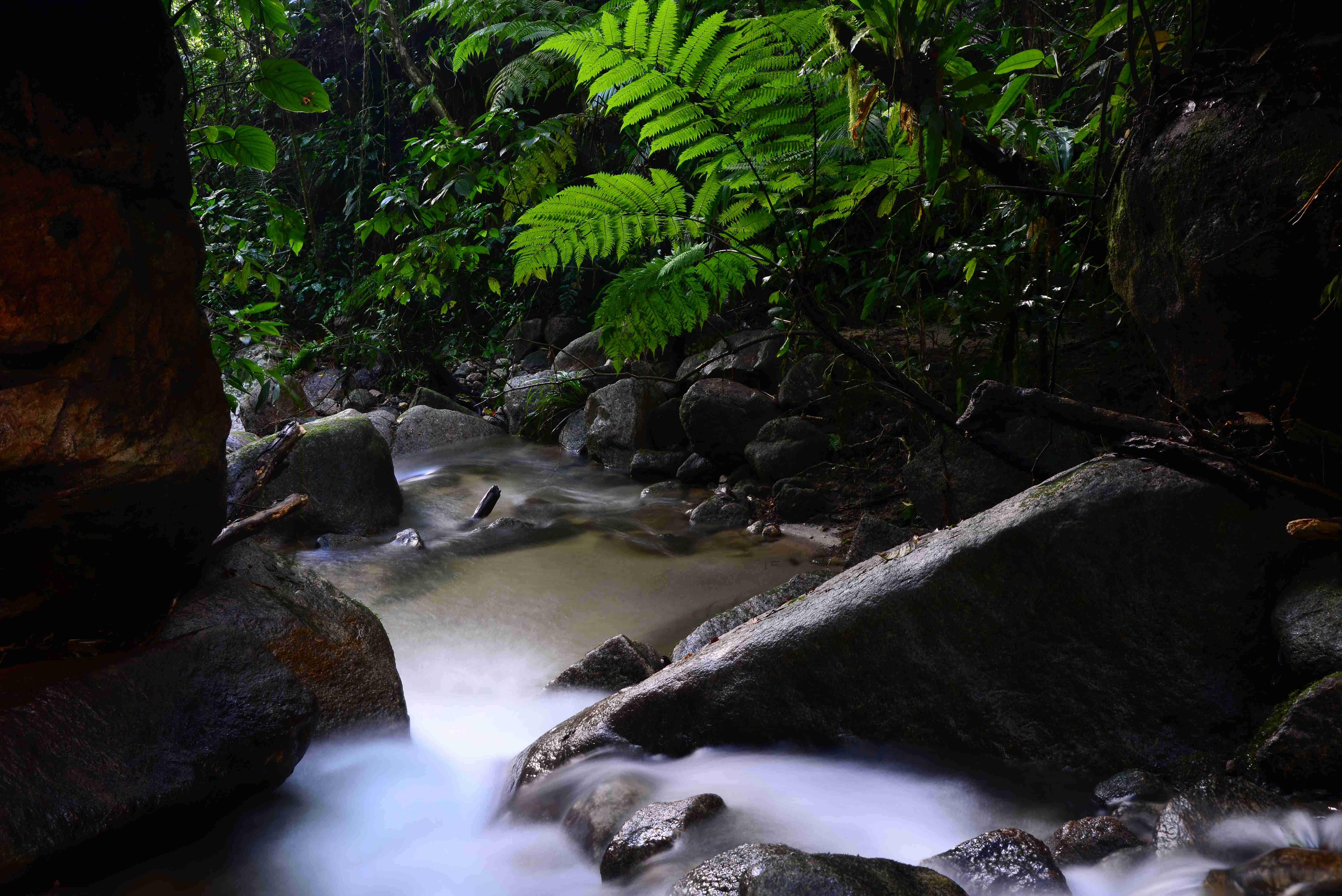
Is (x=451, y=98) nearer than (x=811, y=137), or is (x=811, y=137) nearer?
(x=811, y=137)

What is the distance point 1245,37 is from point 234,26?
8.82m

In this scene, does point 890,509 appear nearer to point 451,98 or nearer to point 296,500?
point 296,500

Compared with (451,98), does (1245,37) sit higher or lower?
lower

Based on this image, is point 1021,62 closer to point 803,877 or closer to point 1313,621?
point 1313,621

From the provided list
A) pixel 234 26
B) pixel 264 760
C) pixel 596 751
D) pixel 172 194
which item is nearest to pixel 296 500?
pixel 264 760

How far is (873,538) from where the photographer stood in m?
4.13

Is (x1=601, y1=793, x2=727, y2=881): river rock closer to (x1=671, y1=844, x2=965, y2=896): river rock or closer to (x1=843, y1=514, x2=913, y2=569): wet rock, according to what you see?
(x1=671, y1=844, x2=965, y2=896): river rock

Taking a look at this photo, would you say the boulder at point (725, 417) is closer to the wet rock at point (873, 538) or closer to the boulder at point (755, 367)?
the boulder at point (755, 367)

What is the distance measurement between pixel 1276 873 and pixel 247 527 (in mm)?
2805

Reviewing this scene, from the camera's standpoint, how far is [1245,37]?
206 cm

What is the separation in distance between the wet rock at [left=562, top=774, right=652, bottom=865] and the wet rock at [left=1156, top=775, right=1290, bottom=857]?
1202mm

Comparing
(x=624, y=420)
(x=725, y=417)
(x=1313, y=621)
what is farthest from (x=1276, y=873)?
(x=624, y=420)

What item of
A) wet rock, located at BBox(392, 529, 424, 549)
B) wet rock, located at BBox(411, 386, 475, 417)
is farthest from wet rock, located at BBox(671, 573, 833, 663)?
wet rock, located at BBox(411, 386, 475, 417)

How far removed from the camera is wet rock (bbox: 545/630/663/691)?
122 inches
